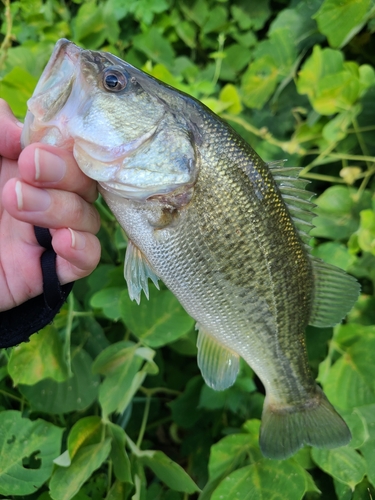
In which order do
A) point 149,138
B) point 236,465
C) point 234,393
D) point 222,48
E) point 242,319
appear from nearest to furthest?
point 149,138
point 242,319
point 236,465
point 234,393
point 222,48

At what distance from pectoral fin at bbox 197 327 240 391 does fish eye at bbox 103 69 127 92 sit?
1.99ft

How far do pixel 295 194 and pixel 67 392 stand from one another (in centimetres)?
91

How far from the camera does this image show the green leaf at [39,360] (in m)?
1.10

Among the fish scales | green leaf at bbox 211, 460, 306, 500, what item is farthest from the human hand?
green leaf at bbox 211, 460, 306, 500

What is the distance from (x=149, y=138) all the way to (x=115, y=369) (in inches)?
27.1

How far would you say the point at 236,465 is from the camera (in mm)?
1132

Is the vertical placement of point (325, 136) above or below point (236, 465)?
above

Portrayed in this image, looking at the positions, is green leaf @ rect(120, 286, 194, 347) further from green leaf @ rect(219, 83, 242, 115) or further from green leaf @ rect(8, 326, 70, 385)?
green leaf @ rect(219, 83, 242, 115)

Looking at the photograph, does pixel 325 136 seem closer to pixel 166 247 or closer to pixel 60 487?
pixel 166 247

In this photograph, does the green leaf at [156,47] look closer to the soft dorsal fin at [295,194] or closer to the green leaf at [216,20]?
the green leaf at [216,20]

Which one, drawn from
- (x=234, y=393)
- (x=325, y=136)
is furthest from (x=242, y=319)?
(x=325, y=136)

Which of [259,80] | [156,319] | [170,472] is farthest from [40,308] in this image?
[259,80]

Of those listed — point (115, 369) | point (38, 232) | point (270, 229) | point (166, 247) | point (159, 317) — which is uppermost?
point (270, 229)

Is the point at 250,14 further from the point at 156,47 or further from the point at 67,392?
the point at 67,392
